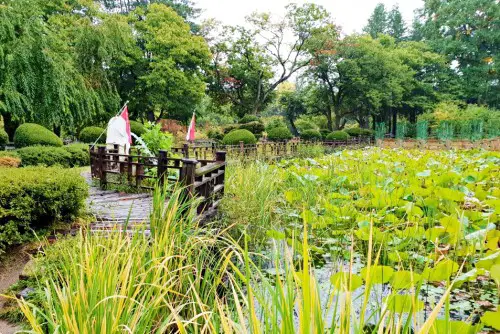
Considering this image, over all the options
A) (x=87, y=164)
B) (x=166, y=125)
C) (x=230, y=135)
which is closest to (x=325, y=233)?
(x=87, y=164)

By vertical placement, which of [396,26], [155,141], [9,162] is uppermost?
[396,26]

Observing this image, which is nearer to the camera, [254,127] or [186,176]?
[186,176]

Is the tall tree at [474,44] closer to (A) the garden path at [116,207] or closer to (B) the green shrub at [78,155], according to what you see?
(B) the green shrub at [78,155]

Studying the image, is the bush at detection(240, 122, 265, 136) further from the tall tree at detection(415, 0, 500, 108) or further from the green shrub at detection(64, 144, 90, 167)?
the tall tree at detection(415, 0, 500, 108)

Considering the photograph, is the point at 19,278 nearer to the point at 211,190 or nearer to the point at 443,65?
the point at 211,190

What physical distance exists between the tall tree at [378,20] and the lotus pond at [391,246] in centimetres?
3641

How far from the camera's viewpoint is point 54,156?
9297mm

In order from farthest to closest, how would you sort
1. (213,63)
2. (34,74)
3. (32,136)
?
(213,63) < (32,136) < (34,74)

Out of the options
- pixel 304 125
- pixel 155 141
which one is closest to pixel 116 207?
pixel 155 141

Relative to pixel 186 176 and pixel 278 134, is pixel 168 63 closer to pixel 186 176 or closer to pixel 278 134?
pixel 278 134

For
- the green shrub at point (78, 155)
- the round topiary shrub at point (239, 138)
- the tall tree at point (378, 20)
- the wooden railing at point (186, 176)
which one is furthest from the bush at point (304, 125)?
the wooden railing at point (186, 176)

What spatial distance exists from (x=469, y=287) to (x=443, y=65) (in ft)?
99.0

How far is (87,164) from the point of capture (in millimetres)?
10953

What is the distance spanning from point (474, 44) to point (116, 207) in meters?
32.8
